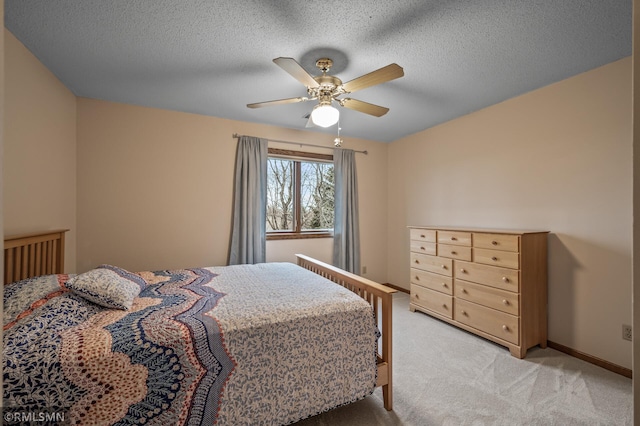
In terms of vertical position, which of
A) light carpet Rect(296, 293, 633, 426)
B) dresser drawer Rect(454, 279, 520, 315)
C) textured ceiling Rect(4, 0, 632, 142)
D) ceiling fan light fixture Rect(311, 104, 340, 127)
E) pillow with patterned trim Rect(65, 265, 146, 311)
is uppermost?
textured ceiling Rect(4, 0, 632, 142)

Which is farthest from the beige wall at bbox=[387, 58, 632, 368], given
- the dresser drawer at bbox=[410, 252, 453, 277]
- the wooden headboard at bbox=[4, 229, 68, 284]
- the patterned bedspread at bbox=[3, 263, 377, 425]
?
the wooden headboard at bbox=[4, 229, 68, 284]

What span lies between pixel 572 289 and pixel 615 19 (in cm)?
210

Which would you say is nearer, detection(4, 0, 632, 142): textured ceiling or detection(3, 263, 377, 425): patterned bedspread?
detection(3, 263, 377, 425): patterned bedspread

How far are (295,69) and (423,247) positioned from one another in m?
2.57

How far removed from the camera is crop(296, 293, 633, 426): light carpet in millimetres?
1735

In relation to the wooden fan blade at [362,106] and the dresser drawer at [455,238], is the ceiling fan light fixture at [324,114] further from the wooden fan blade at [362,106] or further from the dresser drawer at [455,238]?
the dresser drawer at [455,238]

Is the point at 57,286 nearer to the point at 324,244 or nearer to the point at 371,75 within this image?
the point at 371,75

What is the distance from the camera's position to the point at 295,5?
1.63 m

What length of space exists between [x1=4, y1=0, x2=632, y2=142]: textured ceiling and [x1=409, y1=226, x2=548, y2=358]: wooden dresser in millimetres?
1468

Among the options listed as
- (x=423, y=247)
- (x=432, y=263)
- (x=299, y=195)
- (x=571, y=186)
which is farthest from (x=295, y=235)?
(x=571, y=186)

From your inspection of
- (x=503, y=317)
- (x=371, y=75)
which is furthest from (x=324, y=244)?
(x=371, y=75)

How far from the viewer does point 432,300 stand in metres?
3.27

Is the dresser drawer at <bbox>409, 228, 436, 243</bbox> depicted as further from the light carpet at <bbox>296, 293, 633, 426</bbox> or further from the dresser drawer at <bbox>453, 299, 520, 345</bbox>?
the light carpet at <bbox>296, 293, 633, 426</bbox>

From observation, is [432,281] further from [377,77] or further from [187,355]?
[187,355]
